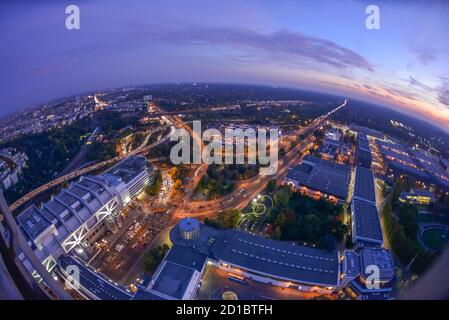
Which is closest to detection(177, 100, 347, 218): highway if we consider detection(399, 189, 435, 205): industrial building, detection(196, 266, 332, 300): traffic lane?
detection(196, 266, 332, 300): traffic lane

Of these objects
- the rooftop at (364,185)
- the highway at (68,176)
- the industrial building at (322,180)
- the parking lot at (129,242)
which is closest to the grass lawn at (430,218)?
the rooftop at (364,185)

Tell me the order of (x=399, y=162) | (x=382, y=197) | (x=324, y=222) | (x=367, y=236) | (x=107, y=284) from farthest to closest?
1. (x=399, y=162)
2. (x=382, y=197)
3. (x=324, y=222)
4. (x=367, y=236)
5. (x=107, y=284)

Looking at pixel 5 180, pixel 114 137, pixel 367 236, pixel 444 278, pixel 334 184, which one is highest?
pixel 114 137

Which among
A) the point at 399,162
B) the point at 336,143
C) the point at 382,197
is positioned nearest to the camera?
the point at 382,197

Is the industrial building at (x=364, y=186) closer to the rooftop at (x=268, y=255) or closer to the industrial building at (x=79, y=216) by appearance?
the rooftop at (x=268, y=255)

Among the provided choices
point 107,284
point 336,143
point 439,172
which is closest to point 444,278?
point 107,284

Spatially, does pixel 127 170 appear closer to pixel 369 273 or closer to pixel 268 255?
pixel 268 255
